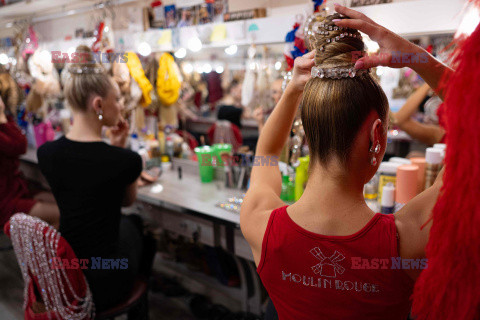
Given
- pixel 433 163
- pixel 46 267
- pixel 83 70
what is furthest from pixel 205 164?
pixel 433 163

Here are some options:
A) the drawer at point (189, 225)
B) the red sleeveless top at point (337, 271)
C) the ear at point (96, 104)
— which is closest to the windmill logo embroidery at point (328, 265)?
the red sleeveless top at point (337, 271)

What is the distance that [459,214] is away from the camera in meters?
0.62

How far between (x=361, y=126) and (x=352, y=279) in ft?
1.09

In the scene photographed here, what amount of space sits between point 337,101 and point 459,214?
0.31 m

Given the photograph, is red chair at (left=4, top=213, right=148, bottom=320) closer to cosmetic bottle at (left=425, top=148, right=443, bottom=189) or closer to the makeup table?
the makeup table

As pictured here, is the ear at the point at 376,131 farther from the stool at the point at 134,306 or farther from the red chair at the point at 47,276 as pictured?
the stool at the point at 134,306

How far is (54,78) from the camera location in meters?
3.43

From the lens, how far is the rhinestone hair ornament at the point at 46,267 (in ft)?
4.89

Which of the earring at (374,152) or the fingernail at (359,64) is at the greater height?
the fingernail at (359,64)

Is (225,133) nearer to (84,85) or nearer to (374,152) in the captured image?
(84,85)

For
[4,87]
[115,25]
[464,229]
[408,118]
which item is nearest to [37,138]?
[4,87]

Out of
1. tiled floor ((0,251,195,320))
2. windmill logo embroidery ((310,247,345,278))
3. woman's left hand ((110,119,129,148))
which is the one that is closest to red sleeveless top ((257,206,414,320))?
windmill logo embroidery ((310,247,345,278))

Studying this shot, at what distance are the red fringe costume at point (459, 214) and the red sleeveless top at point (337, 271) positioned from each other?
0.08 meters

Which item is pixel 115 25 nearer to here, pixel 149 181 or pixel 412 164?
pixel 149 181
